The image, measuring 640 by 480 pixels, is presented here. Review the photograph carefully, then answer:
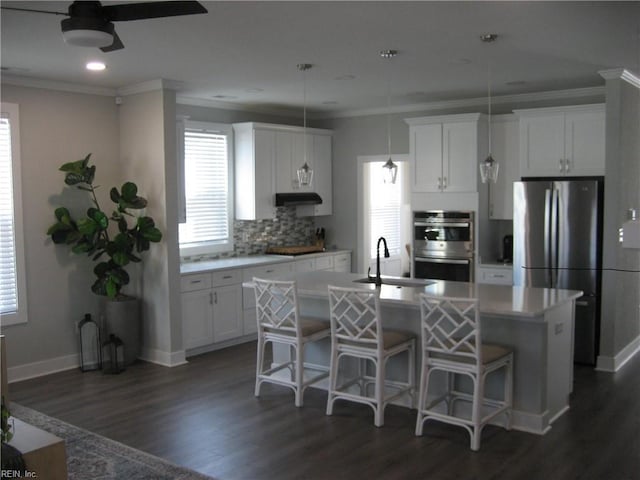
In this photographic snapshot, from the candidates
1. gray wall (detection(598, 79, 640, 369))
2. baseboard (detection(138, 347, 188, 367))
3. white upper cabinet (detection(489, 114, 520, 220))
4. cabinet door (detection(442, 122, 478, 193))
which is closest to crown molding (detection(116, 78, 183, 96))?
baseboard (detection(138, 347, 188, 367))

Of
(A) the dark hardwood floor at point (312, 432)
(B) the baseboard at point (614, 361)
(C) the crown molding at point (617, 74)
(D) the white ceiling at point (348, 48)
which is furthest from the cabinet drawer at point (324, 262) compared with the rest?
(C) the crown molding at point (617, 74)

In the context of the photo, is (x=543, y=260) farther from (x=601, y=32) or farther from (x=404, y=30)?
(x=404, y=30)

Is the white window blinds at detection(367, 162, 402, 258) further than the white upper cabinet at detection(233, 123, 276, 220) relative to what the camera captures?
Yes

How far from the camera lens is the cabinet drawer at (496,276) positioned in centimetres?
681

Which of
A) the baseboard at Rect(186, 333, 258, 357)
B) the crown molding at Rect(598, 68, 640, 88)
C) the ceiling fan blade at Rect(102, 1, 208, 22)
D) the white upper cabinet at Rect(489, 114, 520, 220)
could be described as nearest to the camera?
the ceiling fan blade at Rect(102, 1, 208, 22)

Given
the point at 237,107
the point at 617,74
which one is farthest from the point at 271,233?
the point at 617,74

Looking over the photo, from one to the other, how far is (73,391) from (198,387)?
3.50ft

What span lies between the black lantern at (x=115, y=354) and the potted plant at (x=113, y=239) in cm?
8

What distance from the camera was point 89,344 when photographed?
6176 mm

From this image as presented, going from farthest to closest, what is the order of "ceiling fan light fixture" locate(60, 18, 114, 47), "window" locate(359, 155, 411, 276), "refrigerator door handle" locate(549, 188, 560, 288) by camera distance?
"window" locate(359, 155, 411, 276)
"refrigerator door handle" locate(549, 188, 560, 288)
"ceiling fan light fixture" locate(60, 18, 114, 47)

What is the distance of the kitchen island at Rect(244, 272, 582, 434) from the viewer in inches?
170

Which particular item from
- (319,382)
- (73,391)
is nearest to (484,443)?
(319,382)

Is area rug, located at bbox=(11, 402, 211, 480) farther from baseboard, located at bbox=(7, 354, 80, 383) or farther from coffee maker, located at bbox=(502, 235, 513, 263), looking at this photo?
coffee maker, located at bbox=(502, 235, 513, 263)

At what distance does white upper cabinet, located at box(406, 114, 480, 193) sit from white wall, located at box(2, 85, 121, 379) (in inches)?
135
